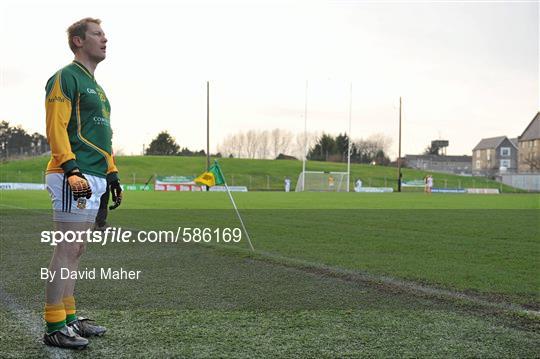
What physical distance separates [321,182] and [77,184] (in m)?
54.0

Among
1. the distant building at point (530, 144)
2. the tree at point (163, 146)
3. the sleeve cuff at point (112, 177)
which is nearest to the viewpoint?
the sleeve cuff at point (112, 177)

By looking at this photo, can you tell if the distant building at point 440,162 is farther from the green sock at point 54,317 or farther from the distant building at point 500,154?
the green sock at point 54,317

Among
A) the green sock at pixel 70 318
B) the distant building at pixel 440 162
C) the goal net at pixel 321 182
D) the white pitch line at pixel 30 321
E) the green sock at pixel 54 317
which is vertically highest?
the distant building at pixel 440 162

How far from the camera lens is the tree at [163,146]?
110 m

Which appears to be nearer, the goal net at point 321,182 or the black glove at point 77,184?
the black glove at point 77,184

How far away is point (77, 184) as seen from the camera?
11.3ft

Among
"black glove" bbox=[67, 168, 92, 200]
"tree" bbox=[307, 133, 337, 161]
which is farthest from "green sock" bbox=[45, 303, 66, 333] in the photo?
"tree" bbox=[307, 133, 337, 161]

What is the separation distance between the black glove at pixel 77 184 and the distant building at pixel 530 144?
328 ft

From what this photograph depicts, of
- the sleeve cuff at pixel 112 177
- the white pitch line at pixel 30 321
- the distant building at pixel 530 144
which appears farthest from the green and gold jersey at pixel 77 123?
the distant building at pixel 530 144

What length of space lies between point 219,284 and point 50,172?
2.68 m

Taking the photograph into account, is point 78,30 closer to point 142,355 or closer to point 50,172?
point 50,172

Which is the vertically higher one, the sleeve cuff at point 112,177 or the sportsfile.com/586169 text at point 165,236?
the sleeve cuff at point 112,177

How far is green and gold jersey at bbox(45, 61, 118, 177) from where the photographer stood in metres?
3.50

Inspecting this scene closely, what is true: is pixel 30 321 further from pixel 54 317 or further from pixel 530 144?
pixel 530 144
